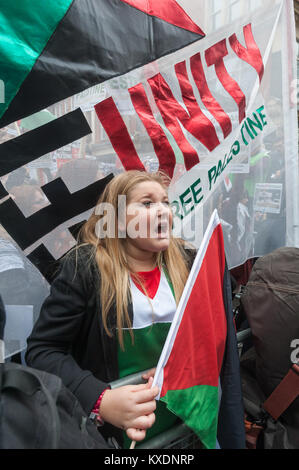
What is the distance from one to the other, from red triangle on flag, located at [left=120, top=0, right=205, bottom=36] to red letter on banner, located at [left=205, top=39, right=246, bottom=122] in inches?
7.0

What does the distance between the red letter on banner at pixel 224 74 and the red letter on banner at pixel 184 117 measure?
258 mm

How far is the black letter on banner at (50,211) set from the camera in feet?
3.71

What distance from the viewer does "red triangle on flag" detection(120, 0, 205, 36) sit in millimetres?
1403

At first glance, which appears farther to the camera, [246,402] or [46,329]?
[246,402]

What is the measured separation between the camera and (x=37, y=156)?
1167 millimetres

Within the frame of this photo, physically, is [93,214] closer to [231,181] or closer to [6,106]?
[6,106]

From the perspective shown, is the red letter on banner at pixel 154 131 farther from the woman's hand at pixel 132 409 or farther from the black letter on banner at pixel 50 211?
the woman's hand at pixel 132 409

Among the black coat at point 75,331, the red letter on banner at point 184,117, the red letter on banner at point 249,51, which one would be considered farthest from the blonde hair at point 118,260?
the red letter on banner at point 249,51

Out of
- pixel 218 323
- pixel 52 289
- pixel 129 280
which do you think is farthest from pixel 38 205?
pixel 218 323

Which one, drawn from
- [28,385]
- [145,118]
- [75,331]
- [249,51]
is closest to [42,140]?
[145,118]

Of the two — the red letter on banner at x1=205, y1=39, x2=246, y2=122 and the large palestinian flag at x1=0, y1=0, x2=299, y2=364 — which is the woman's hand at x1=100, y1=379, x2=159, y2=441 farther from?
the red letter on banner at x1=205, y1=39, x2=246, y2=122

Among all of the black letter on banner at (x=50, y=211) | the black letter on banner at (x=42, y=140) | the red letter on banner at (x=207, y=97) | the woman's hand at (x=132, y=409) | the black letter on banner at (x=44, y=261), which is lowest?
the woman's hand at (x=132, y=409)

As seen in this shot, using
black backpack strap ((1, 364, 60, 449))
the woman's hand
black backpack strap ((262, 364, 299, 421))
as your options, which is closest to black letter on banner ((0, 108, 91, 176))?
black backpack strap ((1, 364, 60, 449))
